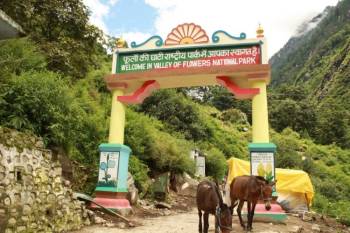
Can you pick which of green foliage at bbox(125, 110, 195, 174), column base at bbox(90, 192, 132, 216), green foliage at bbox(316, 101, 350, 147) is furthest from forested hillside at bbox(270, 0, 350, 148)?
column base at bbox(90, 192, 132, 216)

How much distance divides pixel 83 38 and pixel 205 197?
32.8ft

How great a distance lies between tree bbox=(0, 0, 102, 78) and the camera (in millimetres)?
12630

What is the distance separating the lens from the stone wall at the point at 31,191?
6355 mm

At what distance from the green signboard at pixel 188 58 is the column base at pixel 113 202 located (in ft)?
12.9

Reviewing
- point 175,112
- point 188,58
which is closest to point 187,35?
point 188,58

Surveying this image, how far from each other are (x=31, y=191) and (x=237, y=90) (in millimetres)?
6456

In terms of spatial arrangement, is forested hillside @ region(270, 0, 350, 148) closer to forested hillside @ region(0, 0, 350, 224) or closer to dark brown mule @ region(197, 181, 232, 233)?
forested hillside @ region(0, 0, 350, 224)

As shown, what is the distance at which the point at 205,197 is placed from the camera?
→ 6.48m

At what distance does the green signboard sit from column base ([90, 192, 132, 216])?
3.94 meters

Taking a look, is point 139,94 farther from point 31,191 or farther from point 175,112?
point 175,112

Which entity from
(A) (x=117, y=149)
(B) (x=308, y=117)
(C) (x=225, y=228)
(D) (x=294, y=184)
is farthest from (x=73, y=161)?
(B) (x=308, y=117)

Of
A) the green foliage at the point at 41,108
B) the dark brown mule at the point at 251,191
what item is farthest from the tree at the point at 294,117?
the green foliage at the point at 41,108

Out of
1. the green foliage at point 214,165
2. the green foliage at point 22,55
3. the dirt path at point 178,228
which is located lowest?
the dirt path at point 178,228

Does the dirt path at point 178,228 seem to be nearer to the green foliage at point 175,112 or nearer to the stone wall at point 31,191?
the stone wall at point 31,191
